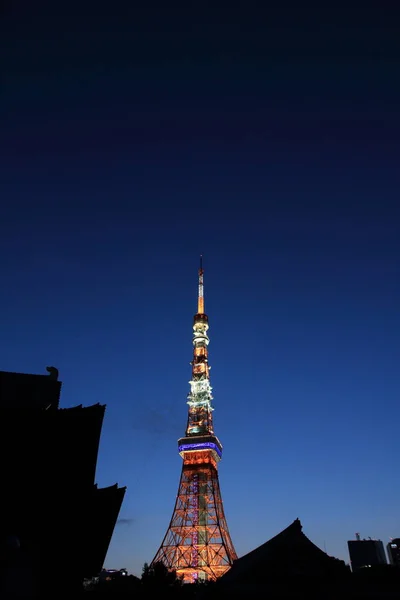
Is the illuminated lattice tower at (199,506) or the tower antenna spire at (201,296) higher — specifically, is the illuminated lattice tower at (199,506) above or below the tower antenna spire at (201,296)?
below

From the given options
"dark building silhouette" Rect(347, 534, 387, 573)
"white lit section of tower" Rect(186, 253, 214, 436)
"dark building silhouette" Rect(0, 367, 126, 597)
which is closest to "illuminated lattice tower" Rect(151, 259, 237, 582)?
"white lit section of tower" Rect(186, 253, 214, 436)

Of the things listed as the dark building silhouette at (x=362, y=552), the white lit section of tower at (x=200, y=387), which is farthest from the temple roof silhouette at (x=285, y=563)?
the dark building silhouette at (x=362, y=552)

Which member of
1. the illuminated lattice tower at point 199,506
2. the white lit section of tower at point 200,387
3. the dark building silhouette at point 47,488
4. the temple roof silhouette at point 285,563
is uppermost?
the white lit section of tower at point 200,387

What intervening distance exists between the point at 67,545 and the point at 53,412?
12.7ft

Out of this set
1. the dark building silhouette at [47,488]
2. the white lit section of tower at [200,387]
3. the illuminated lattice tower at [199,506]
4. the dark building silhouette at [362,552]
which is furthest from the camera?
the dark building silhouette at [362,552]

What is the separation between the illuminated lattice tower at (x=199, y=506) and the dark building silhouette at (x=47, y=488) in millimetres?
44143

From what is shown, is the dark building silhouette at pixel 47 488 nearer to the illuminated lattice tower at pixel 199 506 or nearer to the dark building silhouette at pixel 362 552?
the illuminated lattice tower at pixel 199 506

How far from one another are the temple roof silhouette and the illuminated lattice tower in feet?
151

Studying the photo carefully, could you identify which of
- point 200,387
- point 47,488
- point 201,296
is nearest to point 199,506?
point 200,387

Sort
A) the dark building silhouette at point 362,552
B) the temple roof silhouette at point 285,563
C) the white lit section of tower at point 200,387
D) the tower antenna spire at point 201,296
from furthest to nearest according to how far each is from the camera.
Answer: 1. the dark building silhouette at point 362,552
2. the tower antenna spire at point 201,296
3. the white lit section of tower at point 200,387
4. the temple roof silhouette at point 285,563

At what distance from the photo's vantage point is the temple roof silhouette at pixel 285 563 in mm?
11617

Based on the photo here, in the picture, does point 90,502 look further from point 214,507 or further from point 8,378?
point 214,507

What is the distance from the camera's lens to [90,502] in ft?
47.4

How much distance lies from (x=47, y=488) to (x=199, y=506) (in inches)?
2182
